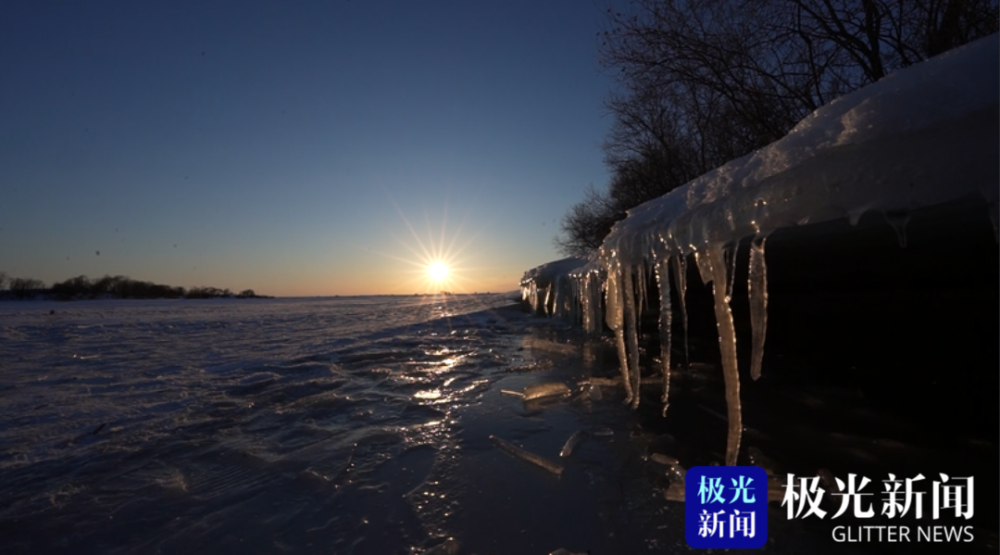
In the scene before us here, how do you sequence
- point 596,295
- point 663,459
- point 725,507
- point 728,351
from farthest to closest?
point 596,295, point 663,459, point 728,351, point 725,507

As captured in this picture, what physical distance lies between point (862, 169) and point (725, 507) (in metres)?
1.34

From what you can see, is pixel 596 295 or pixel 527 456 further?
pixel 596 295

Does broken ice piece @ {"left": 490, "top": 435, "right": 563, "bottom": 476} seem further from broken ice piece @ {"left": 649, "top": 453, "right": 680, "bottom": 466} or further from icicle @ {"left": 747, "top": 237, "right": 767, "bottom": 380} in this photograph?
icicle @ {"left": 747, "top": 237, "right": 767, "bottom": 380}

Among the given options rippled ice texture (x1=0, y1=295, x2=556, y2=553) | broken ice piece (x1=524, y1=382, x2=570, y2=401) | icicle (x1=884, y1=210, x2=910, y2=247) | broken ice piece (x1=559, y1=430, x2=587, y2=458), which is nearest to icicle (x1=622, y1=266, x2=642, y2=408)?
broken ice piece (x1=559, y1=430, x2=587, y2=458)

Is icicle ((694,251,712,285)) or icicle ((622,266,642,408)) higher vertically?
icicle ((694,251,712,285))

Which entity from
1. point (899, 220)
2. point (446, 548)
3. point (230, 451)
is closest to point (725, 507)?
point (446, 548)

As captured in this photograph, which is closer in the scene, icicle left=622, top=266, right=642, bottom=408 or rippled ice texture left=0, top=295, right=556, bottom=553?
rippled ice texture left=0, top=295, right=556, bottom=553

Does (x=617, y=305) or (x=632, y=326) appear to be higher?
(x=617, y=305)

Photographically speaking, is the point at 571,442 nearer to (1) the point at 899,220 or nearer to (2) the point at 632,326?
(2) the point at 632,326

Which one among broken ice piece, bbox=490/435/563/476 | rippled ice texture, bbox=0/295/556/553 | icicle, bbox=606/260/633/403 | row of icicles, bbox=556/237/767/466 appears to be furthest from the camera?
icicle, bbox=606/260/633/403

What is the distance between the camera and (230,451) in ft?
9.00

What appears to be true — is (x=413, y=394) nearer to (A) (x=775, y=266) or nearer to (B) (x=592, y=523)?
Answer: (B) (x=592, y=523)

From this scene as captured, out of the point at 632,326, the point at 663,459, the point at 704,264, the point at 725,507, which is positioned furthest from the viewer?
the point at 632,326

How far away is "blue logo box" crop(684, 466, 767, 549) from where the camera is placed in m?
1.71
